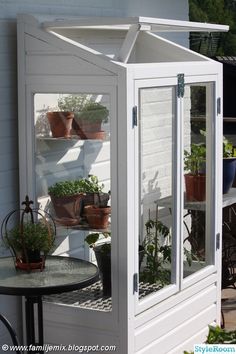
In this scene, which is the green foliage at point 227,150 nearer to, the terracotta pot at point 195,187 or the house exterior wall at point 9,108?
the terracotta pot at point 195,187

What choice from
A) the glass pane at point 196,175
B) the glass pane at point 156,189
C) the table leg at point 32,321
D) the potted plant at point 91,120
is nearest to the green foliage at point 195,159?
the glass pane at point 196,175

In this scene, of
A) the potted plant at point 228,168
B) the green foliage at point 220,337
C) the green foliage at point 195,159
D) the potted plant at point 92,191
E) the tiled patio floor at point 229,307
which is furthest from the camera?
the tiled patio floor at point 229,307

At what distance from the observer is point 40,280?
435 cm

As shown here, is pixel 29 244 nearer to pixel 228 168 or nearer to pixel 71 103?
pixel 71 103

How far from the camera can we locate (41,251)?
4582 millimetres

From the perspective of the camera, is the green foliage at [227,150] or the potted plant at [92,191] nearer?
the potted plant at [92,191]

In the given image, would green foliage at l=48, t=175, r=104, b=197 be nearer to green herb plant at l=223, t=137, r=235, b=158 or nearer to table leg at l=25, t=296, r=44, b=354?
table leg at l=25, t=296, r=44, b=354

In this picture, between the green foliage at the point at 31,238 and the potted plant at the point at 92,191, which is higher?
the potted plant at the point at 92,191

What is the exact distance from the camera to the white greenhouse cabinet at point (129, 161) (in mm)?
4672

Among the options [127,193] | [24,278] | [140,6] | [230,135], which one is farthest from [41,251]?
[230,135]

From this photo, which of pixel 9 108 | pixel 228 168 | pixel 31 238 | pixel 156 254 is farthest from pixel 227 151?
pixel 31 238

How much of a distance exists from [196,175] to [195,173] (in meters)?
0.02

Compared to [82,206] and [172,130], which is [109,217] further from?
[172,130]

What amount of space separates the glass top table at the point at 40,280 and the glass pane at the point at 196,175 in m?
0.93
